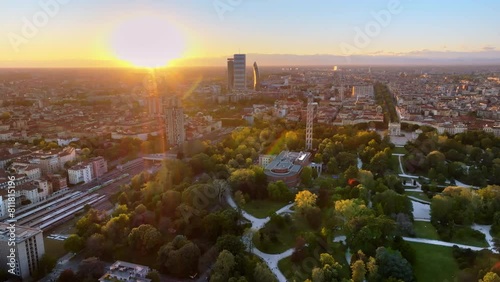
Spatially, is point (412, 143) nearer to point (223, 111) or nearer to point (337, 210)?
point (337, 210)

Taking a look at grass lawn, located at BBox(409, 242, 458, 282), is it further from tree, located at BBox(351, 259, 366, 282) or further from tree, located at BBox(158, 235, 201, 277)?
tree, located at BBox(158, 235, 201, 277)

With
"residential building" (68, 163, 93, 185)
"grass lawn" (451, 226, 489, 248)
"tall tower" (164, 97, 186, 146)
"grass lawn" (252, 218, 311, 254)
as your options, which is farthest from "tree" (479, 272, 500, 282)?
"tall tower" (164, 97, 186, 146)

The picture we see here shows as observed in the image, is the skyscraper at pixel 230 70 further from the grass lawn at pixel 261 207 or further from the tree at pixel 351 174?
the grass lawn at pixel 261 207

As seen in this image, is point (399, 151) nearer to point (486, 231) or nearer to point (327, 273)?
point (486, 231)

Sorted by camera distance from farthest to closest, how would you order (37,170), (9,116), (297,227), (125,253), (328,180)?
(9,116), (37,170), (328,180), (297,227), (125,253)

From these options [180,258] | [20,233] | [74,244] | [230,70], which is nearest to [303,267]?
[180,258]

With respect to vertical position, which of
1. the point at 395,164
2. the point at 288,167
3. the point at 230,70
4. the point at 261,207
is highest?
the point at 230,70

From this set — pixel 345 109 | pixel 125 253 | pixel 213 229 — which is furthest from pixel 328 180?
pixel 345 109

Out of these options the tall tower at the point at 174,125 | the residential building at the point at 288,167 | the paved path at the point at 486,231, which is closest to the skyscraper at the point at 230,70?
the tall tower at the point at 174,125
